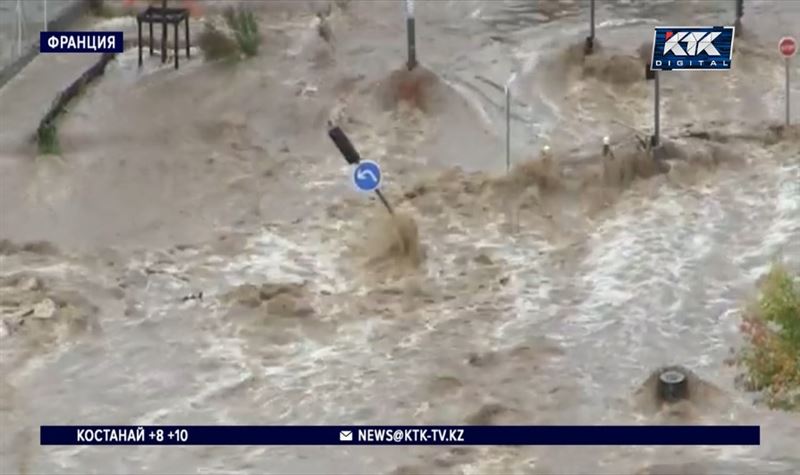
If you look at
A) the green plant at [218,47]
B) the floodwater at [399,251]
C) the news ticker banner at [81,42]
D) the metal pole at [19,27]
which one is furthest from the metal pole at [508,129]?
the metal pole at [19,27]

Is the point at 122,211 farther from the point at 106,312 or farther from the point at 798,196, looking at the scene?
the point at 798,196

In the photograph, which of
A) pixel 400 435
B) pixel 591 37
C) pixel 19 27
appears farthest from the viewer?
pixel 19 27

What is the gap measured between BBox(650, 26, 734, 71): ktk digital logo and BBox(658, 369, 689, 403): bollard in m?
6.37

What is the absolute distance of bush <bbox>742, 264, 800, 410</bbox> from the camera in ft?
43.8

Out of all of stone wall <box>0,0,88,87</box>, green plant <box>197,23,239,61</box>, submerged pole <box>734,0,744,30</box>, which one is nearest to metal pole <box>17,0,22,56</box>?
stone wall <box>0,0,88,87</box>

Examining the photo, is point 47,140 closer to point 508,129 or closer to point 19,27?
point 19,27

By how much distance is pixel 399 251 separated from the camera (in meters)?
21.0

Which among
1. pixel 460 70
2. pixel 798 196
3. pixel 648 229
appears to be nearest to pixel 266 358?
pixel 648 229

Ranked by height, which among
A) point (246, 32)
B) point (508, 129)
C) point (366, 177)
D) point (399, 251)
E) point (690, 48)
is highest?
point (690, 48)

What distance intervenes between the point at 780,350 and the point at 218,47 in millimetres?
16182

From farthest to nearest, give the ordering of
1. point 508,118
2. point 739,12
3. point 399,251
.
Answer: point 739,12 < point 508,118 < point 399,251

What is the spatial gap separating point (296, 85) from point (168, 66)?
2301mm

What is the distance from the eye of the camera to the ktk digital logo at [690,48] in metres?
22.5

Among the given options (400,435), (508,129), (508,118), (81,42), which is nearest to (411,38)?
(508,118)
